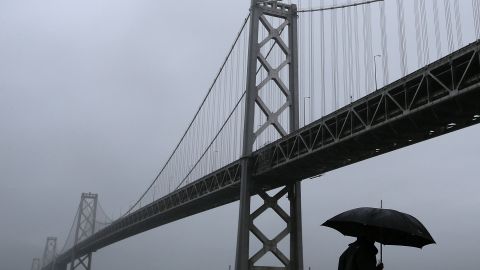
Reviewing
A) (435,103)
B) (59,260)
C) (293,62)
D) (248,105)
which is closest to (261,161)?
(248,105)

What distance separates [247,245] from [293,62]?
29.8 feet

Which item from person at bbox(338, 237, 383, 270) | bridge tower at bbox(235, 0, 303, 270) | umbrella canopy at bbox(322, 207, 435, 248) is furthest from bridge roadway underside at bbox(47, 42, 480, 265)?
person at bbox(338, 237, 383, 270)

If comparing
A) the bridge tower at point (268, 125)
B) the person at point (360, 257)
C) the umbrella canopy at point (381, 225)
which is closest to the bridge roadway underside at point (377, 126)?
the bridge tower at point (268, 125)

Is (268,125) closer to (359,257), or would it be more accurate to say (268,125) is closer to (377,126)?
(377,126)

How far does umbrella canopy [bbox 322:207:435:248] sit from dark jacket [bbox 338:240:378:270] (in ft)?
0.61

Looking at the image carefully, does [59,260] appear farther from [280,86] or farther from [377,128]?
[377,128]

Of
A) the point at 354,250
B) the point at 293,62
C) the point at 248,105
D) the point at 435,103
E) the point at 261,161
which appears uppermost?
the point at 293,62

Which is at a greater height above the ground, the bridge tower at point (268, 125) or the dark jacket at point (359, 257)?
the bridge tower at point (268, 125)

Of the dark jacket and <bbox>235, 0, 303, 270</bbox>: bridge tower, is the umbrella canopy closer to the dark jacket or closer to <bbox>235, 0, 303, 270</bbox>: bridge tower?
the dark jacket

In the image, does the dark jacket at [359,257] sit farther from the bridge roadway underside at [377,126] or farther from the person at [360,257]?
the bridge roadway underside at [377,126]

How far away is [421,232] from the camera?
5.94 meters

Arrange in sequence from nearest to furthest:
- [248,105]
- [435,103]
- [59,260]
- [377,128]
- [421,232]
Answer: [421,232] → [435,103] → [377,128] → [248,105] → [59,260]

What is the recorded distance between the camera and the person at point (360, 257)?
5089 mm

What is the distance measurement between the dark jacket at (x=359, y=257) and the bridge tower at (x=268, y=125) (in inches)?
829
